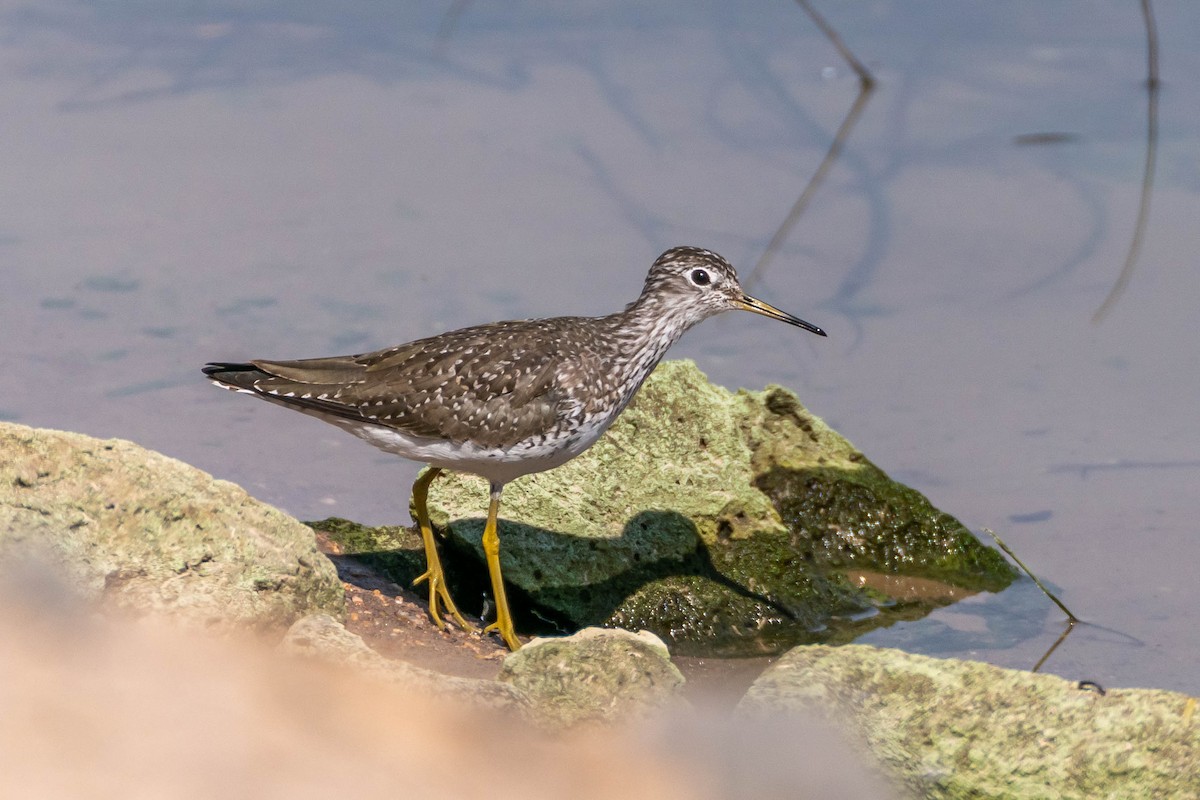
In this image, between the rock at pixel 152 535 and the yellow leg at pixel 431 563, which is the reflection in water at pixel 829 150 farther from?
the rock at pixel 152 535

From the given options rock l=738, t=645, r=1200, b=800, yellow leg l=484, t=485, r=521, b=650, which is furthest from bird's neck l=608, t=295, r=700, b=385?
rock l=738, t=645, r=1200, b=800

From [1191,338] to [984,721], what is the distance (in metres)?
6.31

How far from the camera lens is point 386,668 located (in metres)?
6.11

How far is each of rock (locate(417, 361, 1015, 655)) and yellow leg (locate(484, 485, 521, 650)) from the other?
11.8 inches

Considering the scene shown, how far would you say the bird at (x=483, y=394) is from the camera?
8023 millimetres

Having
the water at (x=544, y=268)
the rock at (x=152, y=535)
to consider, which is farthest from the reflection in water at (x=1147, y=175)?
the rock at (x=152, y=535)

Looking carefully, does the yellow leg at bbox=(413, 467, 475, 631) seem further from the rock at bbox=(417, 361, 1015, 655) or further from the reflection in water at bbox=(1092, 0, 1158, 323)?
the reflection in water at bbox=(1092, 0, 1158, 323)

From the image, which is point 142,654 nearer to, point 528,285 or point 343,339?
point 343,339

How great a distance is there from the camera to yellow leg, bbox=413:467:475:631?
833cm

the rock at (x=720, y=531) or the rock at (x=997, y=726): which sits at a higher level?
the rock at (x=997, y=726)

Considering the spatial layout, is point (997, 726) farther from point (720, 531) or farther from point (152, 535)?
point (152, 535)

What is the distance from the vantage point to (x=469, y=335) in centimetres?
847

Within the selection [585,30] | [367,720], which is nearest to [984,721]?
[367,720]

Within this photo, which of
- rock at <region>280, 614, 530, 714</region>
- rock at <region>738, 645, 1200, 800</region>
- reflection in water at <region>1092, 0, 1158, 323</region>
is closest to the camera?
rock at <region>280, 614, 530, 714</region>
